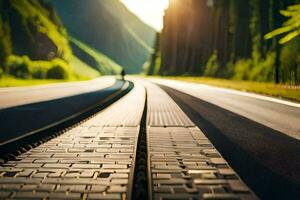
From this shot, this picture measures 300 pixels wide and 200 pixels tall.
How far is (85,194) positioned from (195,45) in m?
101

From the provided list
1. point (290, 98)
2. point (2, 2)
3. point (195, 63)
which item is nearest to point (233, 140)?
point (290, 98)

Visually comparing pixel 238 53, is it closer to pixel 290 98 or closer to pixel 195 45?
pixel 195 45

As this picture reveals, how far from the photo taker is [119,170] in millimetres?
6090

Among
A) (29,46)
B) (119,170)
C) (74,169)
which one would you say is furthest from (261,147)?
(29,46)

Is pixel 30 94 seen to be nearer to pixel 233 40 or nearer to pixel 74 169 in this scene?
pixel 74 169

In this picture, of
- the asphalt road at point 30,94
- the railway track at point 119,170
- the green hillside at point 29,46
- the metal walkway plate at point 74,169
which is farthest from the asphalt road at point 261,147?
the green hillside at point 29,46

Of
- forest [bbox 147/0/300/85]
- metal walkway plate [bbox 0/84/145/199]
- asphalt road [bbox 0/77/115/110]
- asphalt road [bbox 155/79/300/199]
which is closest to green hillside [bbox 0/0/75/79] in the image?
asphalt road [bbox 0/77/115/110]

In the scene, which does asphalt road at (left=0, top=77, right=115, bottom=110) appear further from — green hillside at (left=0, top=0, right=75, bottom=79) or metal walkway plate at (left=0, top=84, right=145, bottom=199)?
green hillside at (left=0, top=0, right=75, bottom=79)

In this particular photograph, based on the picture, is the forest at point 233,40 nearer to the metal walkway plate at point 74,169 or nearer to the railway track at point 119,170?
the railway track at point 119,170

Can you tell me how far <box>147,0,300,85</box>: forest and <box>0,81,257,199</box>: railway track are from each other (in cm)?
1802

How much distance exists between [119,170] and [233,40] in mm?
66027

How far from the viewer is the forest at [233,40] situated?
1673 inches

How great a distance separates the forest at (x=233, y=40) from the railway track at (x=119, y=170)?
18.0 meters

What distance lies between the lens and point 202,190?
5.10 m
